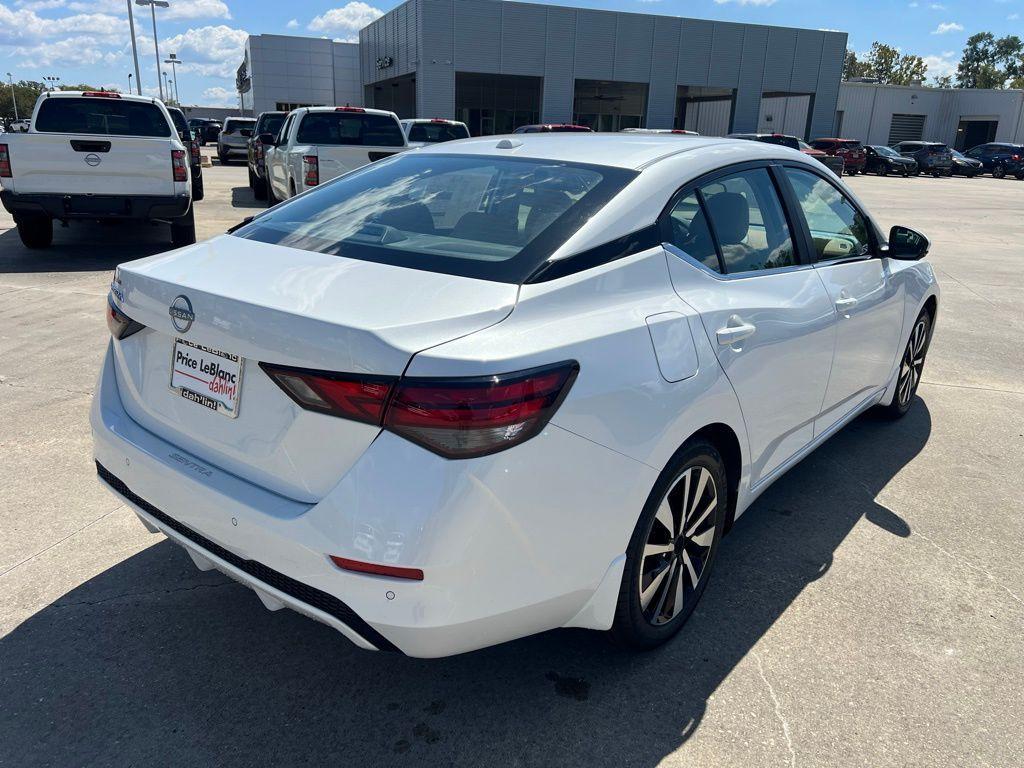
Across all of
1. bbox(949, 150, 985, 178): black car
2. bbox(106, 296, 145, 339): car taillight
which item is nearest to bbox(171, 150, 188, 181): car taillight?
bbox(106, 296, 145, 339): car taillight

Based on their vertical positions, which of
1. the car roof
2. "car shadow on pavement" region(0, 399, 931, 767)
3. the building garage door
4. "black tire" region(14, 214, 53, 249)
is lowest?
"car shadow on pavement" region(0, 399, 931, 767)

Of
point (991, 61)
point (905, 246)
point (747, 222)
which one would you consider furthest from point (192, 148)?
point (991, 61)

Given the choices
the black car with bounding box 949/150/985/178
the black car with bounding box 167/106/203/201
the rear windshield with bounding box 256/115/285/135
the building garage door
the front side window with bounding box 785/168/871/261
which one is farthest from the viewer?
the building garage door

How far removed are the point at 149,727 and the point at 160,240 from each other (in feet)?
34.2

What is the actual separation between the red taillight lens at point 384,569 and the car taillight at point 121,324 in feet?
3.73

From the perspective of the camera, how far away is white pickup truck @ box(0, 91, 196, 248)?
9.16m

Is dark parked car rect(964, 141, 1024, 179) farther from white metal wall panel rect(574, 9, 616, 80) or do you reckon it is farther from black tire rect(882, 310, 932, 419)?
black tire rect(882, 310, 932, 419)

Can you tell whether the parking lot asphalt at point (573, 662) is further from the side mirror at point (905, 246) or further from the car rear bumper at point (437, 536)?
the side mirror at point (905, 246)

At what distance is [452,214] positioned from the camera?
9.39ft

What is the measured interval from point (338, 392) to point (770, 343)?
172cm

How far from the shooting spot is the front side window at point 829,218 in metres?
3.57

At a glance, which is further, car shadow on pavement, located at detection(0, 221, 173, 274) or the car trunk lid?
car shadow on pavement, located at detection(0, 221, 173, 274)

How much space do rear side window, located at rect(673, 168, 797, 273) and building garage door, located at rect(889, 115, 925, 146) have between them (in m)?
65.5

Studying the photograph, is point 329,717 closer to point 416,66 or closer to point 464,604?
point 464,604
